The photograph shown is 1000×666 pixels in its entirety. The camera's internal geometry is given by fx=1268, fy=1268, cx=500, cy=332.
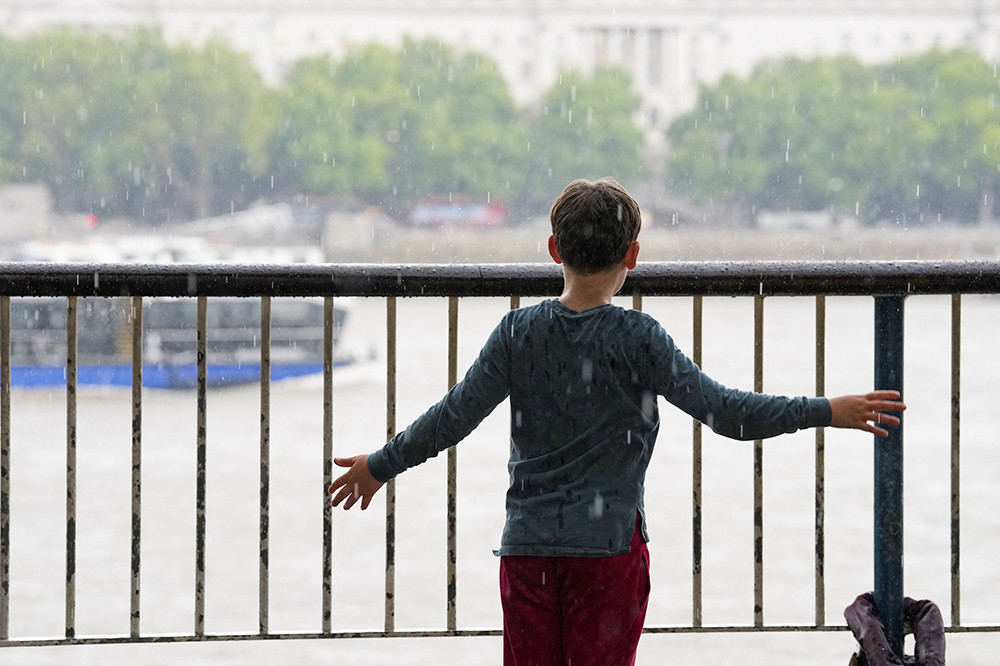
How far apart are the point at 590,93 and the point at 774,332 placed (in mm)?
30476

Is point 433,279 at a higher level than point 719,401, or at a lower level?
higher

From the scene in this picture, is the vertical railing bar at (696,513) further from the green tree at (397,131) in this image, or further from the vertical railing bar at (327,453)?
the green tree at (397,131)

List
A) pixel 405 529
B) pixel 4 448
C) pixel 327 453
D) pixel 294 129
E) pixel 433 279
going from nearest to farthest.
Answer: pixel 433 279 < pixel 4 448 < pixel 327 453 < pixel 405 529 < pixel 294 129

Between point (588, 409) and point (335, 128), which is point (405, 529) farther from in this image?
point (335, 128)

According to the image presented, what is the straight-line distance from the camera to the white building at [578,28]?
92.6 m

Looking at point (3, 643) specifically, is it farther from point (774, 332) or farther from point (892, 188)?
point (892, 188)

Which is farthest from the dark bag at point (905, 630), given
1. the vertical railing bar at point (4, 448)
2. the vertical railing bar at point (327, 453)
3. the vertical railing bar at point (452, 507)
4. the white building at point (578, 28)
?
the white building at point (578, 28)

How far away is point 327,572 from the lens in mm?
3213

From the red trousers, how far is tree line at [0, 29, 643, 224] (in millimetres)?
78555

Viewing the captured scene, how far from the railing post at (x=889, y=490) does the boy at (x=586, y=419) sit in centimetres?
94

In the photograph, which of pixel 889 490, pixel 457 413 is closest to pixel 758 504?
pixel 889 490

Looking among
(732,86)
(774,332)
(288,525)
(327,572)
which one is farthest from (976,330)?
(327,572)

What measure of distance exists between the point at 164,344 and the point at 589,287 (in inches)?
1488

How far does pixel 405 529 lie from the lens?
54.9ft
